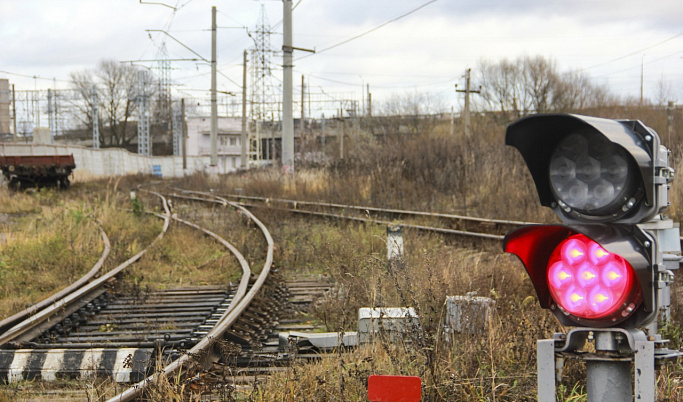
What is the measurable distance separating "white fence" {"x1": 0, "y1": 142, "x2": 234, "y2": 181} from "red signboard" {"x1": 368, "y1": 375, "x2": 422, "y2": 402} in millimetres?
33277

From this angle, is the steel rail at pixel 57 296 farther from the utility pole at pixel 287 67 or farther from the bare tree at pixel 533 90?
the bare tree at pixel 533 90

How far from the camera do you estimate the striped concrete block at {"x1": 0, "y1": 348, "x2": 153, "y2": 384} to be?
14.2 feet

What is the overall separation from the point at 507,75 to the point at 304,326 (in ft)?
136

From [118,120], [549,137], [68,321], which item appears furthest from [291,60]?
[118,120]

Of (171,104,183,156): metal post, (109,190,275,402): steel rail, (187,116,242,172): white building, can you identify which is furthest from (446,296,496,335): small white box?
(187,116,242,172): white building

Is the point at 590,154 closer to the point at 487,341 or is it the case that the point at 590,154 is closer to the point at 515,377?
the point at 515,377

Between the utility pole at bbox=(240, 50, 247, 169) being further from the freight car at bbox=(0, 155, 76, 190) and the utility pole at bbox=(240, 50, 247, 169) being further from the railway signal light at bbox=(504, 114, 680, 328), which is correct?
the railway signal light at bbox=(504, 114, 680, 328)

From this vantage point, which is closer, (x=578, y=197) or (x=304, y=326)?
(x=578, y=197)

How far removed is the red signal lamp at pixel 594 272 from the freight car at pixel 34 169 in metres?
27.1

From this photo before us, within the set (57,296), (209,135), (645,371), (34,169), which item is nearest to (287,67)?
(34,169)

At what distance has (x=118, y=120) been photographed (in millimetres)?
76438

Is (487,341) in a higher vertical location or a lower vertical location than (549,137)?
lower

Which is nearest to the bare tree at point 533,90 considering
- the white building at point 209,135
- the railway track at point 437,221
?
the railway track at point 437,221

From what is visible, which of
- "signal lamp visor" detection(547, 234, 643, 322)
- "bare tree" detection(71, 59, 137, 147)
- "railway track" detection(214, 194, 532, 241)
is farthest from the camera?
"bare tree" detection(71, 59, 137, 147)
